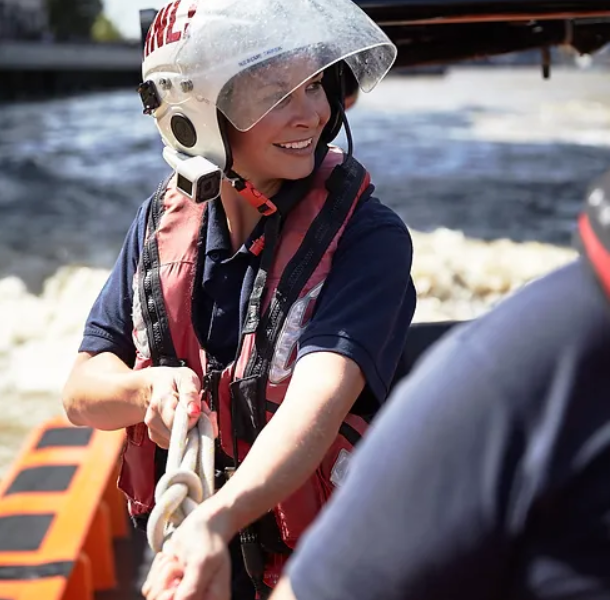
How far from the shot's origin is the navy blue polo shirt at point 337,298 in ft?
5.77

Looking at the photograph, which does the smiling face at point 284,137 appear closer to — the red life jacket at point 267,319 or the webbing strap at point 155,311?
the red life jacket at point 267,319

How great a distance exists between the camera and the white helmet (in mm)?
1866

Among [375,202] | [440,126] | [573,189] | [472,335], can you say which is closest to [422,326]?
[375,202]

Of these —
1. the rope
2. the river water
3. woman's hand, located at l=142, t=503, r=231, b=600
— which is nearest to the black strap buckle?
the rope

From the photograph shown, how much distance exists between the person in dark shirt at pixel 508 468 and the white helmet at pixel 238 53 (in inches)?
40.8

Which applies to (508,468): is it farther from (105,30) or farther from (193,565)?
(105,30)

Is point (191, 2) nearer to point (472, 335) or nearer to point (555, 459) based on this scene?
point (472, 335)

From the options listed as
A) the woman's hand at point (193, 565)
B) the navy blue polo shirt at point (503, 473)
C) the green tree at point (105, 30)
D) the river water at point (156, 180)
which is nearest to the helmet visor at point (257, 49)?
the woman's hand at point (193, 565)

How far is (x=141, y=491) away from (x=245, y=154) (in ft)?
2.18

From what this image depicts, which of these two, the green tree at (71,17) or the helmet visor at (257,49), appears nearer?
the helmet visor at (257,49)

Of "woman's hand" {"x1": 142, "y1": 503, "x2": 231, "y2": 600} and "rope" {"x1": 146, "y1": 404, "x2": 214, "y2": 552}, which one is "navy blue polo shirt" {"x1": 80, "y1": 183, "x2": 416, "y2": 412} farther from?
"woman's hand" {"x1": 142, "y1": 503, "x2": 231, "y2": 600}

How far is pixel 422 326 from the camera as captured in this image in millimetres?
3188

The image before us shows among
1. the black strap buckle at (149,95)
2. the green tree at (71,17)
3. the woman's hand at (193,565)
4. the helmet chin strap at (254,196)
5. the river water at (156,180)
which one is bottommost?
the green tree at (71,17)

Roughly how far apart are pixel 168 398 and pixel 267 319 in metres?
0.22
